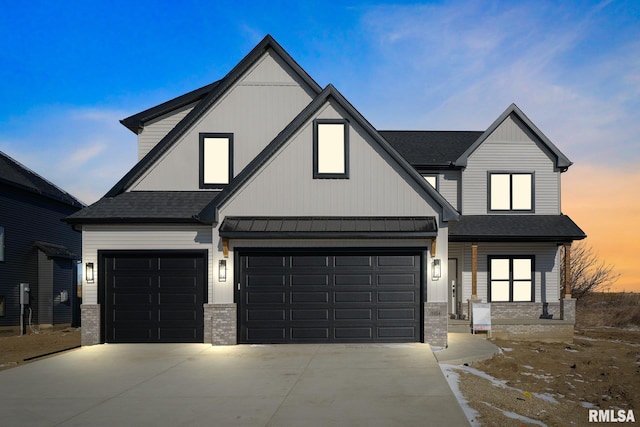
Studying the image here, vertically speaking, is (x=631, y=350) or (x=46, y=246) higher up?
(x=46, y=246)

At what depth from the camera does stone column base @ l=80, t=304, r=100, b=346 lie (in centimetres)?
1608

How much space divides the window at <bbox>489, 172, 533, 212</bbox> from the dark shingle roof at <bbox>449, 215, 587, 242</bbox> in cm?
42

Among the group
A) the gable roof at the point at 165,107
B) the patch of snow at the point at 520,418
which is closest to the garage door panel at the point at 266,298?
the gable roof at the point at 165,107

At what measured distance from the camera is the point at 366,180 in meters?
15.8

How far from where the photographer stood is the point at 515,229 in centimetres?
2080

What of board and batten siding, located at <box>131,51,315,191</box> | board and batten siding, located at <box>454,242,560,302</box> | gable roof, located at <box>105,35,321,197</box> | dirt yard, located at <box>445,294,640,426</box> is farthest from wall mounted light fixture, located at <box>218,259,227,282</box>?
board and batten siding, located at <box>454,242,560,302</box>

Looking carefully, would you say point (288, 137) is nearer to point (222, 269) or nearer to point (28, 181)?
point (222, 269)

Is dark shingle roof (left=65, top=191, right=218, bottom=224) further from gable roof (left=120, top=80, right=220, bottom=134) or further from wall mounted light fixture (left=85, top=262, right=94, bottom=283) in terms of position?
gable roof (left=120, top=80, right=220, bottom=134)

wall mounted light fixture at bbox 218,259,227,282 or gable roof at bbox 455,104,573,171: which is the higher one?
gable roof at bbox 455,104,573,171

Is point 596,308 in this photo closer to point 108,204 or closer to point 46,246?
point 108,204

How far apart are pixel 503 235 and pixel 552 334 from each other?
13.3 feet

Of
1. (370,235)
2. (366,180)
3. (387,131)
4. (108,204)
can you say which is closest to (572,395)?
(370,235)

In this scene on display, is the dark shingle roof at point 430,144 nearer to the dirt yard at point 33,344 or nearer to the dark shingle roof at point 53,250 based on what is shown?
the dirt yard at point 33,344

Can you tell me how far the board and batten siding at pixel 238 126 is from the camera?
17.5m
